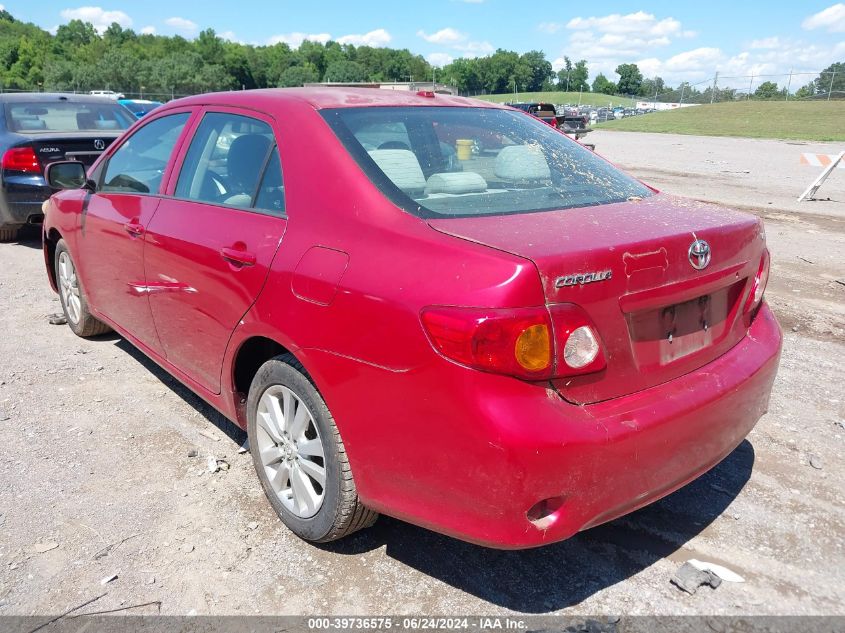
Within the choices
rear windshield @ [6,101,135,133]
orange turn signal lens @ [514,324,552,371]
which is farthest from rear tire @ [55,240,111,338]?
rear windshield @ [6,101,135,133]

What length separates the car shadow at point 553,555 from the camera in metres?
2.60

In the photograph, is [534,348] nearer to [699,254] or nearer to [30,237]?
[699,254]

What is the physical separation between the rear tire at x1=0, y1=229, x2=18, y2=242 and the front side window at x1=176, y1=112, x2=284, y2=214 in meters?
6.64

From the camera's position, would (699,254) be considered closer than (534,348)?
No

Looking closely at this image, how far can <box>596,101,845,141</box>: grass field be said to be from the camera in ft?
117

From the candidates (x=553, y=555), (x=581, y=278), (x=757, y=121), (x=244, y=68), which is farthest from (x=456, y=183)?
(x=244, y=68)

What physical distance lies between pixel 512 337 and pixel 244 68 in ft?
446

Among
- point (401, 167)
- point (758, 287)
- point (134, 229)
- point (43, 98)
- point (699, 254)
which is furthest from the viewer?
point (43, 98)

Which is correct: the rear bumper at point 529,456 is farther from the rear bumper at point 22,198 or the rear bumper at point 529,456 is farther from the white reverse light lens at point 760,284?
the rear bumper at point 22,198

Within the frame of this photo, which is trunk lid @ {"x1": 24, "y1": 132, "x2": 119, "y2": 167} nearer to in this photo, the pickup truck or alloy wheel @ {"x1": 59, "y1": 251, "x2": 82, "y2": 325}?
alloy wheel @ {"x1": 59, "y1": 251, "x2": 82, "y2": 325}

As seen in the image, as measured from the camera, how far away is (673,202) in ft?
9.85

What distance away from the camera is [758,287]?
2.87 m

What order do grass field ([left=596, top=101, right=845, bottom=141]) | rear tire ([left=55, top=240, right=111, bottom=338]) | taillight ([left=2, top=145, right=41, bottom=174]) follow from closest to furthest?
rear tire ([left=55, top=240, right=111, bottom=338]) → taillight ([left=2, top=145, right=41, bottom=174]) → grass field ([left=596, top=101, right=845, bottom=141])

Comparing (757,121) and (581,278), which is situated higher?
(581,278)
